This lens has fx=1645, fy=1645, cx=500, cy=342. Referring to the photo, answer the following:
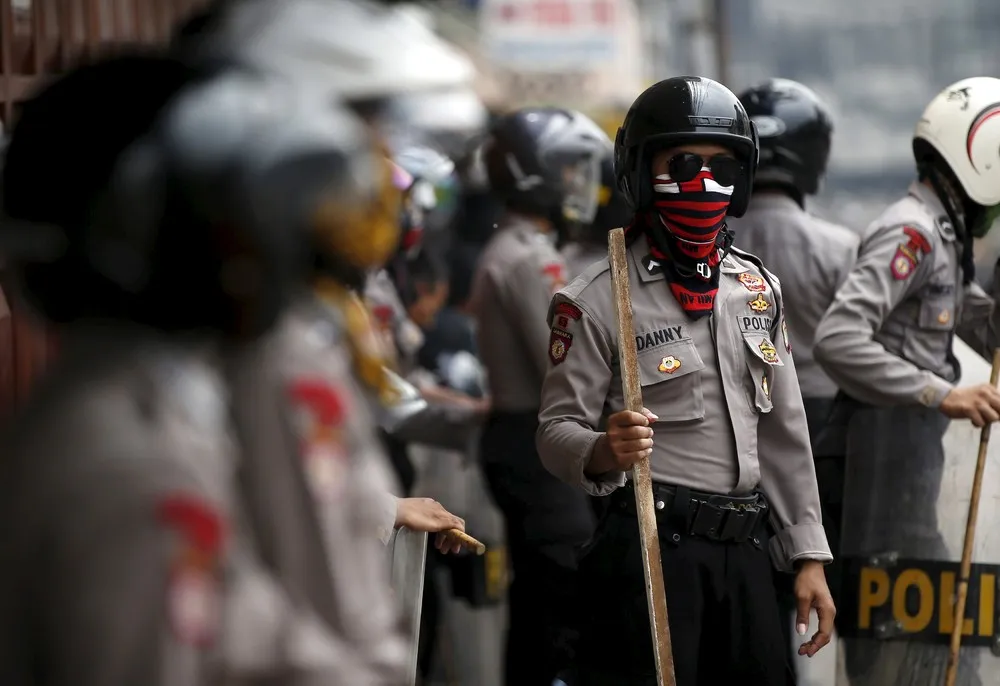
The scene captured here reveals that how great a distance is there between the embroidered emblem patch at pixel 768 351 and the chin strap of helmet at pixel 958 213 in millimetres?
1614

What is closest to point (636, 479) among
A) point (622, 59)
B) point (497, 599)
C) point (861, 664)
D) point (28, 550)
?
point (861, 664)

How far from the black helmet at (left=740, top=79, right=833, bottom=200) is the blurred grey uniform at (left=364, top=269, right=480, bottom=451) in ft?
5.65

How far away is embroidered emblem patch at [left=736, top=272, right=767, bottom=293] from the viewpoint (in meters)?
4.42

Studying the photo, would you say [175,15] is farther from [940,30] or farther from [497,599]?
[940,30]

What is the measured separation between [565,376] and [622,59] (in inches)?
917

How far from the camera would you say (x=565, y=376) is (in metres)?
4.29

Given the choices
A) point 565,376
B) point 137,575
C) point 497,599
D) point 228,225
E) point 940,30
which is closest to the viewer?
point 137,575

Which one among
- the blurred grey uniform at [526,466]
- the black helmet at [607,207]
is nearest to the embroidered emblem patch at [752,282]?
the blurred grey uniform at [526,466]

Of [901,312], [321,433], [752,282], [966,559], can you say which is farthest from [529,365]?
[321,433]

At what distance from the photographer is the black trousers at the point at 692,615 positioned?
13.7ft

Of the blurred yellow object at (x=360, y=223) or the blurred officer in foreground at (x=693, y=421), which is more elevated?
the blurred yellow object at (x=360, y=223)

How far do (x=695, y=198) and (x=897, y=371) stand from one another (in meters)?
1.38

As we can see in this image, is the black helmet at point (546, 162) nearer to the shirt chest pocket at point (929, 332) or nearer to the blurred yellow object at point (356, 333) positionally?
the shirt chest pocket at point (929, 332)

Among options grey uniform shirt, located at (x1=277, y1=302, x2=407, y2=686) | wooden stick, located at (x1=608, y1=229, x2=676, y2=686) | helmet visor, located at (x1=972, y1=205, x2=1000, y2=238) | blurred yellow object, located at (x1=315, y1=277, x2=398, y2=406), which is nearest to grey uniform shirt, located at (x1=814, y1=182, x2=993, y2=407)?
helmet visor, located at (x1=972, y1=205, x2=1000, y2=238)
